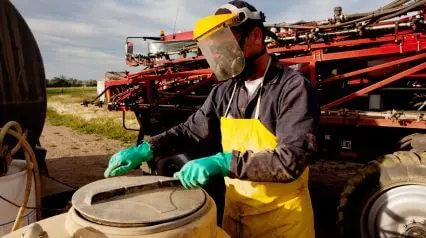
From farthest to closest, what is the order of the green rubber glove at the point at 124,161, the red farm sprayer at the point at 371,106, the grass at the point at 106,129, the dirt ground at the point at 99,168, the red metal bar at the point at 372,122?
the grass at the point at 106,129 → the dirt ground at the point at 99,168 → the red metal bar at the point at 372,122 → the red farm sprayer at the point at 371,106 → the green rubber glove at the point at 124,161

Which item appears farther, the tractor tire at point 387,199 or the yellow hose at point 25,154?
the tractor tire at point 387,199

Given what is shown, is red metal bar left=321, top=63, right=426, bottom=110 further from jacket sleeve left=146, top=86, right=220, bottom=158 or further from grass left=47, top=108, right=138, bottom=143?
grass left=47, top=108, right=138, bottom=143

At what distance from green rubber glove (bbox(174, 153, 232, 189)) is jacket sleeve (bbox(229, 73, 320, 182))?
0.17 ft

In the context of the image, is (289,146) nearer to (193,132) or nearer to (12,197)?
(193,132)

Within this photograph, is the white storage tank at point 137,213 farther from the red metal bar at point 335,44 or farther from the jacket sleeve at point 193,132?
the red metal bar at point 335,44

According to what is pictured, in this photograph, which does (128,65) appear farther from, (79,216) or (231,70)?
(79,216)

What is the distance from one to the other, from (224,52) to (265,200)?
0.82m

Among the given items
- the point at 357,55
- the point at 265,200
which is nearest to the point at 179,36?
the point at 357,55

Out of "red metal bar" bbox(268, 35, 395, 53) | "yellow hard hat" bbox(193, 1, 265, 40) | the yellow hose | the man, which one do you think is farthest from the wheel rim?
the yellow hose

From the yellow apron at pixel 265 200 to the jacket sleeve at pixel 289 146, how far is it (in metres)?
0.17

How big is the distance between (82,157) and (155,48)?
3.57 m

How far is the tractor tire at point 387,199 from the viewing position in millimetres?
2830

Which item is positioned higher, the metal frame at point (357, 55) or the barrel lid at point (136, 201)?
the metal frame at point (357, 55)

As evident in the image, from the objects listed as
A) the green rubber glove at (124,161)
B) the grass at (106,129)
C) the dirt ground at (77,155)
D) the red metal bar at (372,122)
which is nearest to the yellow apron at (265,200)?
the green rubber glove at (124,161)
